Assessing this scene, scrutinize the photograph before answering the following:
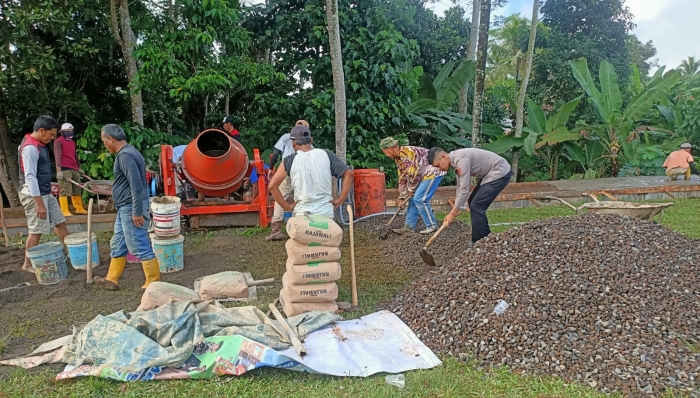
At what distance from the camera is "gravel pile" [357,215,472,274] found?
5273 millimetres

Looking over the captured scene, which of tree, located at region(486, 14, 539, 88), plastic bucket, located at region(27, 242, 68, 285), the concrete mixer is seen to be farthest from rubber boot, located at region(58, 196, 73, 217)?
tree, located at region(486, 14, 539, 88)

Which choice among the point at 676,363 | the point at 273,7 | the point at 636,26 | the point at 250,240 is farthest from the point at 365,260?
the point at 636,26

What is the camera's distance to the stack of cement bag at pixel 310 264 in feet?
12.0

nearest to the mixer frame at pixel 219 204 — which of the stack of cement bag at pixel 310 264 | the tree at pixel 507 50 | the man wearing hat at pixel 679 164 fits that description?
the stack of cement bag at pixel 310 264

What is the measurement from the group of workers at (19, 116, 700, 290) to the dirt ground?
0.94 feet

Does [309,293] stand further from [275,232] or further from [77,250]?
[77,250]

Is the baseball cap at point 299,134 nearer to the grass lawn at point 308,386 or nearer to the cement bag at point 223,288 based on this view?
the cement bag at point 223,288

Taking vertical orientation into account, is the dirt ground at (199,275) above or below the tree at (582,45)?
below

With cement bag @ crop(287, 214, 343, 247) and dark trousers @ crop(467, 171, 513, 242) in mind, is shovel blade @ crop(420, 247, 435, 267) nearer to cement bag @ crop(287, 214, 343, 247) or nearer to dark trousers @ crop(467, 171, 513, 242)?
dark trousers @ crop(467, 171, 513, 242)

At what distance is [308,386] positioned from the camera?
2859mm

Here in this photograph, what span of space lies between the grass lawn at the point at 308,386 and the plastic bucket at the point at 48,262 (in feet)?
6.01

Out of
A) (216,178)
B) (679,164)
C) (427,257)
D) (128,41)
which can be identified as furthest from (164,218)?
(679,164)

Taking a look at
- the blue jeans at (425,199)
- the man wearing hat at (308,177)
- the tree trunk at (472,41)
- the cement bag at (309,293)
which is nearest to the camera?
the cement bag at (309,293)

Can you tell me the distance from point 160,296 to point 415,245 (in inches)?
125
